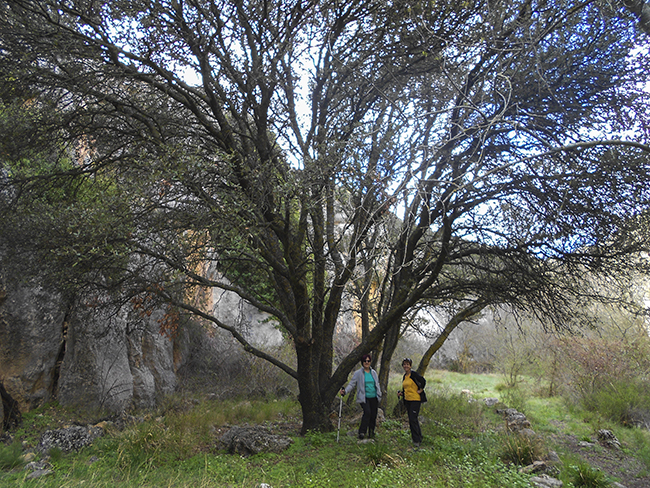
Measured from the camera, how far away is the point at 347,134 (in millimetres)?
7387

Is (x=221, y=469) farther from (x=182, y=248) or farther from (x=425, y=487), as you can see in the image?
(x=182, y=248)

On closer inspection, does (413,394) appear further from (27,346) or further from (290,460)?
(27,346)

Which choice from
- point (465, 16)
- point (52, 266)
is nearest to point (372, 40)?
point (465, 16)

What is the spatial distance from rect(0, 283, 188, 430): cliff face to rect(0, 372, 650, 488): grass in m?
0.64

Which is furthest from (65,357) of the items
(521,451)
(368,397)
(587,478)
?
(587,478)

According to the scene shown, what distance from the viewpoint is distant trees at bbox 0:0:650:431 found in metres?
5.53

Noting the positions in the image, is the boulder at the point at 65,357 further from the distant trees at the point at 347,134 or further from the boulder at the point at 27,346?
the distant trees at the point at 347,134

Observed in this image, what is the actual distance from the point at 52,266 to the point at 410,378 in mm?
6389

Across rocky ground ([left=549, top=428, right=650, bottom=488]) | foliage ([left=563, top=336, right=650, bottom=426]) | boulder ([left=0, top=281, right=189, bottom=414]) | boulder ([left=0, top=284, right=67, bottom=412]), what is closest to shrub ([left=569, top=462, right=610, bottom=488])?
rocky ground ([left=549, top=428, right=650, bottom=488])

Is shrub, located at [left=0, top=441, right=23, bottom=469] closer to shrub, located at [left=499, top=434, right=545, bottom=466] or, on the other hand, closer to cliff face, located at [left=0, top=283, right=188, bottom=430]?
cliff face, located at [left=0, top=283, right=188, bottom=430]

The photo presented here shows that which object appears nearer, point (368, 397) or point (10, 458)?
point (10, 458)

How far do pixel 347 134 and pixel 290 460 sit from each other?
17.9 feet

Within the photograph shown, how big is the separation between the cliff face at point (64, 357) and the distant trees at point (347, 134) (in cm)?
318

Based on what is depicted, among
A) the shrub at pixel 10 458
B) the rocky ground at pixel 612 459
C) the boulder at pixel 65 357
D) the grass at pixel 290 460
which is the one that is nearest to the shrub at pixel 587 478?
the grass at pixel 290 460
